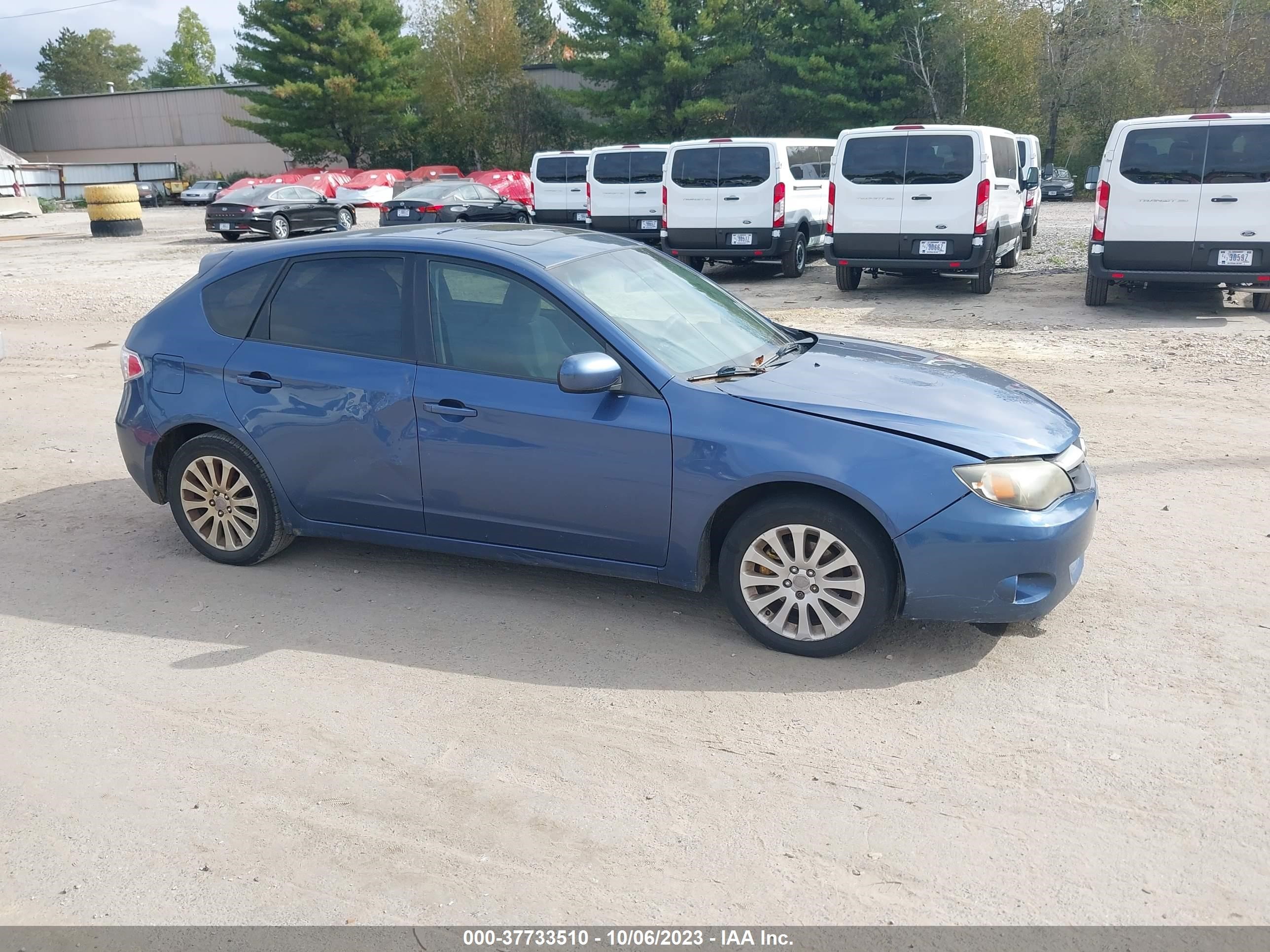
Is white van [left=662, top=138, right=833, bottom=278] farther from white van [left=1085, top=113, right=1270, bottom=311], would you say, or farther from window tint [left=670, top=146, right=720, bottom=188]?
white van [left=1085, top=113, right=1270, bottom=311]

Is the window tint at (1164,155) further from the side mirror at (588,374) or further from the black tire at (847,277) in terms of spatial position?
the side mirror at (588,374)

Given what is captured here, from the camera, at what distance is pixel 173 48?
384 ft

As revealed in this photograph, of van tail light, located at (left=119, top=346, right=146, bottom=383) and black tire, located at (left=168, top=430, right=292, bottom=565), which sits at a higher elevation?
van tail light, located at (left=119, top=346, right=146, bottom=383)

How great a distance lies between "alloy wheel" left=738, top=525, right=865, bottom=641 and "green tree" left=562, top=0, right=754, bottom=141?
39.3 meters

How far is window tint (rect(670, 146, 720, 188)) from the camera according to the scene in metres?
16.6

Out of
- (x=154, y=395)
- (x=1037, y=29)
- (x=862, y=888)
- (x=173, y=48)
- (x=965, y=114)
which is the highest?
(x=173, y=48)

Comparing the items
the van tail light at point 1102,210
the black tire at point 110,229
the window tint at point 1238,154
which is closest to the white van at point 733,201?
the van tail light at point 1102,210

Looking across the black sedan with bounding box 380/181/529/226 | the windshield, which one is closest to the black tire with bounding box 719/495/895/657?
the windshield

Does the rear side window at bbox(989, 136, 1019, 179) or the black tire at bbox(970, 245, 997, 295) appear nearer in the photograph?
the black tire at bbox(970, 245, 997, 295)

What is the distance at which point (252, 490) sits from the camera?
5.48 m

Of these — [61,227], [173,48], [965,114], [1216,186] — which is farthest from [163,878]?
[173,48]

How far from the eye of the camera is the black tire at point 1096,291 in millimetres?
13125

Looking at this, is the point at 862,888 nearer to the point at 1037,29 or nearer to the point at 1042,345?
the point at 1042,345

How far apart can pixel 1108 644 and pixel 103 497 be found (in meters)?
5.85
